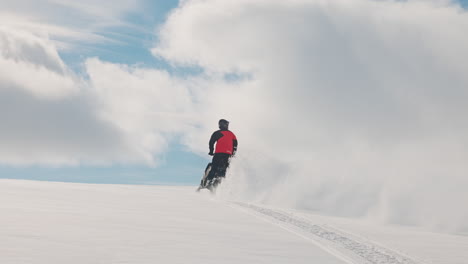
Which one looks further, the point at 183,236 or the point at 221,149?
the point at 221,149

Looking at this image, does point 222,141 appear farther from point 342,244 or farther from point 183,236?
point 183,236

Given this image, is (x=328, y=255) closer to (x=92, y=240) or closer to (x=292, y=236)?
(x=292, y=236)

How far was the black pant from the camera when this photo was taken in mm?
17484

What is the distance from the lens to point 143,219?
28.9 feet

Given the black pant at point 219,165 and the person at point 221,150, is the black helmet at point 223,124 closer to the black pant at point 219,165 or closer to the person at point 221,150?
the person at point 221,150

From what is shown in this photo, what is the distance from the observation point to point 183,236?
739cm

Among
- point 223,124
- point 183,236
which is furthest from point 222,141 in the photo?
point 183,236

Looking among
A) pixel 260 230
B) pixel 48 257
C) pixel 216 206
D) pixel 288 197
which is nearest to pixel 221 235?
pixel 260 230

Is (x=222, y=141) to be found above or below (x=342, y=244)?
above

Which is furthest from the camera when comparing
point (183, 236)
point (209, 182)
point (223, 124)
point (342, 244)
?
point (223, 124)

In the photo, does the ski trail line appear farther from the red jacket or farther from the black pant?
the red jacket

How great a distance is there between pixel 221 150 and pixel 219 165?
1.65ft

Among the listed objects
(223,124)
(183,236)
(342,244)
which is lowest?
(183,236)

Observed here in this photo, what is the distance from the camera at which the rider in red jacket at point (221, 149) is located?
691 inches
